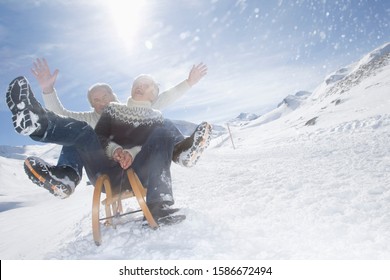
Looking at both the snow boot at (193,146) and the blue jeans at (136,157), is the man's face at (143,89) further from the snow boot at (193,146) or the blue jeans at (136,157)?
the snow boot at (193,146)

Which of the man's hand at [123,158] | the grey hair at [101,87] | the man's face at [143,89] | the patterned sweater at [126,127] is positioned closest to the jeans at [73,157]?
the patterned sweater at [126,127]

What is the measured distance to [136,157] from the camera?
9.65 feet

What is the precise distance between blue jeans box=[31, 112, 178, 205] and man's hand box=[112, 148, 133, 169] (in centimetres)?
17

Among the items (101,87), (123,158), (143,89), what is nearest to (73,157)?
(123,158)

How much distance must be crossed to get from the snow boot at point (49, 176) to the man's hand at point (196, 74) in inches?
89.8

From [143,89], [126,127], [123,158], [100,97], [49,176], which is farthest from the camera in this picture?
[100,97]

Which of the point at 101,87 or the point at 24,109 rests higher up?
the point at 101,87

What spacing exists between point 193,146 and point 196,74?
1.76 m

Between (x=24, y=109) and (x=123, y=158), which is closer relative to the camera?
(x=24, y=109)

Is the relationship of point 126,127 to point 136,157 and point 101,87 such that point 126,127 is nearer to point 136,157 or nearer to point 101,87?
point 136,157

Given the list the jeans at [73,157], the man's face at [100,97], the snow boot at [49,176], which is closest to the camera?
the snow boot at [49,176]

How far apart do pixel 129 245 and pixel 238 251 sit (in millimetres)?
940

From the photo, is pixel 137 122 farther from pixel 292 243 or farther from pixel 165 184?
pixel 292 243

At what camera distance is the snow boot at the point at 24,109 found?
7.82 ft
